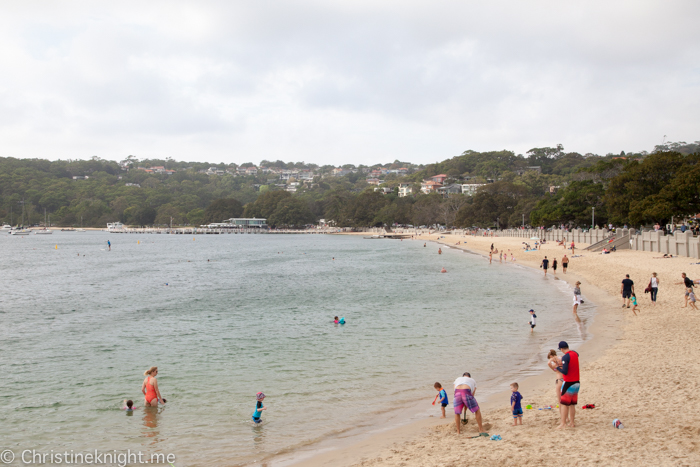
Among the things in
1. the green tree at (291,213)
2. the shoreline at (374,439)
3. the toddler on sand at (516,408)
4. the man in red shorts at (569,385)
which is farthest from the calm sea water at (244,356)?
the green tree at (291,213)

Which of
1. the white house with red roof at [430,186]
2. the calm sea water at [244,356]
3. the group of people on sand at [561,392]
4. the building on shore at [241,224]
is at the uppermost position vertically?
the white house with red roof at [430,186]

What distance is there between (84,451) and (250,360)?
640 centimetres

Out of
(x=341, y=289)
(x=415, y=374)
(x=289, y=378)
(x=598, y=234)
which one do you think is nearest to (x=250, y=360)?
(x=289, y=378)

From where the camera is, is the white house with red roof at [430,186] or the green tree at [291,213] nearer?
the green tree at [291,213]

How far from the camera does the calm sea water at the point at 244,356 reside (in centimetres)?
974

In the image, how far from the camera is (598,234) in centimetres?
5022

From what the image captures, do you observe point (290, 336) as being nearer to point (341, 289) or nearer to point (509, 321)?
point (509, 321)

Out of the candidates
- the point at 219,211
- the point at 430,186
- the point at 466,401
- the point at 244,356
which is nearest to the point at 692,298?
the point at 466,401

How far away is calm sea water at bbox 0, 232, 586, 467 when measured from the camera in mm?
9742

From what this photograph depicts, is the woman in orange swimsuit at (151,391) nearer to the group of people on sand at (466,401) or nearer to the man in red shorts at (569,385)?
the group of people on sand at (466,401)

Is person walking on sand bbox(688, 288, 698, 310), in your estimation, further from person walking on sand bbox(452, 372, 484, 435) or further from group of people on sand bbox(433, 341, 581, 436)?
person walking on sand bbox(452, 372, 484, 435)

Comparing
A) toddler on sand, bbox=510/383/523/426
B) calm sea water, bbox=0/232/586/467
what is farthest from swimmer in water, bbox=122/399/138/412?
toddler on sand, bbox=510/383/523/426

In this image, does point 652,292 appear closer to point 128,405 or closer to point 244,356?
point 244,356

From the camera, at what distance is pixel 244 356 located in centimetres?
1561
